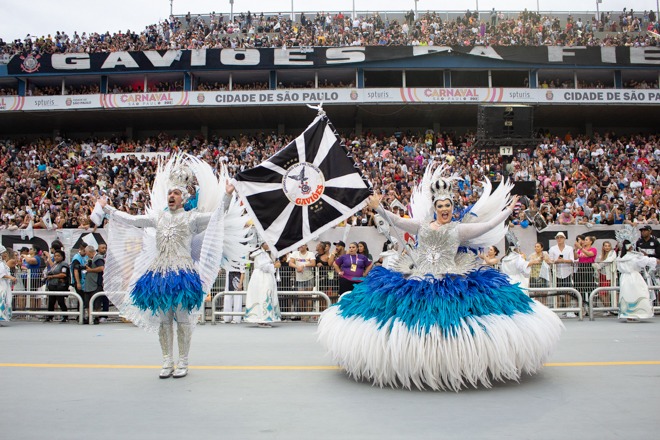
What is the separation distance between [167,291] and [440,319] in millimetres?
2703

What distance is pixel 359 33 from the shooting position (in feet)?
109

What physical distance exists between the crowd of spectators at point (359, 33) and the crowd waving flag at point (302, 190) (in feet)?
83.8

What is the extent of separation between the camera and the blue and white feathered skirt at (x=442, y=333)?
197 inches

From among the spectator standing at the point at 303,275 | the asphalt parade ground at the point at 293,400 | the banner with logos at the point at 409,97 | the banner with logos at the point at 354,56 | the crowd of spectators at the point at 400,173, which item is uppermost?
the banner with logos at the point at 354,56

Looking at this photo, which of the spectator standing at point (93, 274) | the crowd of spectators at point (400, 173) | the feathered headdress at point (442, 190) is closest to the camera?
the feathered headdress at point (442, 190)

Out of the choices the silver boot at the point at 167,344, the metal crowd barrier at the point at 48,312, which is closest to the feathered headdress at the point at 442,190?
the silver boot at the point at 167,344

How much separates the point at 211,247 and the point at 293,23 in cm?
3252

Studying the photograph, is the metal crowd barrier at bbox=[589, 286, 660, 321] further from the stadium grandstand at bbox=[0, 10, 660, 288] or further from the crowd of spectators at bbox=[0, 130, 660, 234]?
the stadium grandstand at bbox=[0, 10, 660, 288]

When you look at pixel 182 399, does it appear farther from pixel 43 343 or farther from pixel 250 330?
pixel 250 330

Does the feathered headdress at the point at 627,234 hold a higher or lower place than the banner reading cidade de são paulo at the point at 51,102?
lower

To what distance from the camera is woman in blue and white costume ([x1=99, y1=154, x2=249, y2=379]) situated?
18.9ft

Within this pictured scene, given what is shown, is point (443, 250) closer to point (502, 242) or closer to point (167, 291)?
point (167, 291)

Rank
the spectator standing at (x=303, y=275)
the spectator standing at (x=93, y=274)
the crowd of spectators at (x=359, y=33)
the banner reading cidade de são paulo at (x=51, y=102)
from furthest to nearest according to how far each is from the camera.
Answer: the crowd of spectators at (x=359, y=33) < the banner reading cidade de são paulo at (x=51, y=102) < the spectator standing at (x=93, y=274) < the spectator standing at (x=303, y=275)

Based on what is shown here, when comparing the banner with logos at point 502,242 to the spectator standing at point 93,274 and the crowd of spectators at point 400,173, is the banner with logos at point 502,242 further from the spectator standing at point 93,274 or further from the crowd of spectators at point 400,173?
the spectator standing at point 93,274
